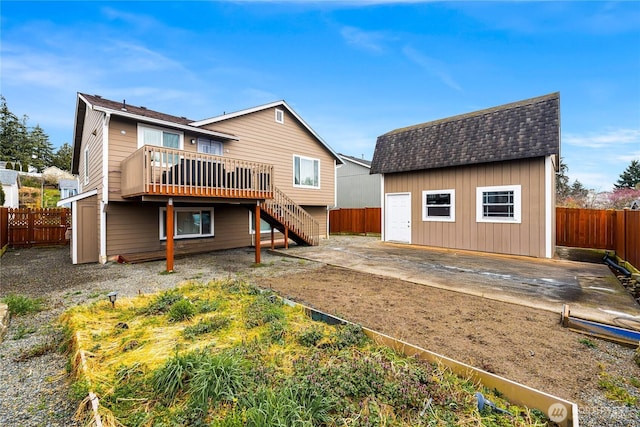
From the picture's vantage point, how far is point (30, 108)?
42781 millimetres

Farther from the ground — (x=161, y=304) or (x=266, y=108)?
(x=266, y=108)

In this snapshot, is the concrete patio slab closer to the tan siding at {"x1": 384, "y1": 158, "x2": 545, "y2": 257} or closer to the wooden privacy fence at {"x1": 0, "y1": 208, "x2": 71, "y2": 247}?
the tan siding at {"x1": 384, "y1": 158, "x2": 545, "y2": 257}

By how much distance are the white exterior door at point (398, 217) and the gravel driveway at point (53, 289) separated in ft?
18.7

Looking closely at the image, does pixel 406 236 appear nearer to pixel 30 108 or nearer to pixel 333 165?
pixel 333 165

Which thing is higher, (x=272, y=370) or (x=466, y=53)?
(x=466, y=53)

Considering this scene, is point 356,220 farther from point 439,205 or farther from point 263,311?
point 263,311

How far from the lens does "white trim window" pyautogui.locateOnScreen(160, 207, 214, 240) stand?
1064 centimetres

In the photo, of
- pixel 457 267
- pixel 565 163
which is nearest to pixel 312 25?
pixel 457 267

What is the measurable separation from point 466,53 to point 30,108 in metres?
59.0

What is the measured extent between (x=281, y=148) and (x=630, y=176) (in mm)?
43816

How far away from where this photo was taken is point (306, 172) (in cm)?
1478

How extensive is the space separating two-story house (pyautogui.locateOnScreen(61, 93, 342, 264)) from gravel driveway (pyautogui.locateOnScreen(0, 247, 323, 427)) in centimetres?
94

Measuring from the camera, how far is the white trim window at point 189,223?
10638mm

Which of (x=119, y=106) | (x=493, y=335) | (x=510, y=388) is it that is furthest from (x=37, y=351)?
(x=119, y=106)
